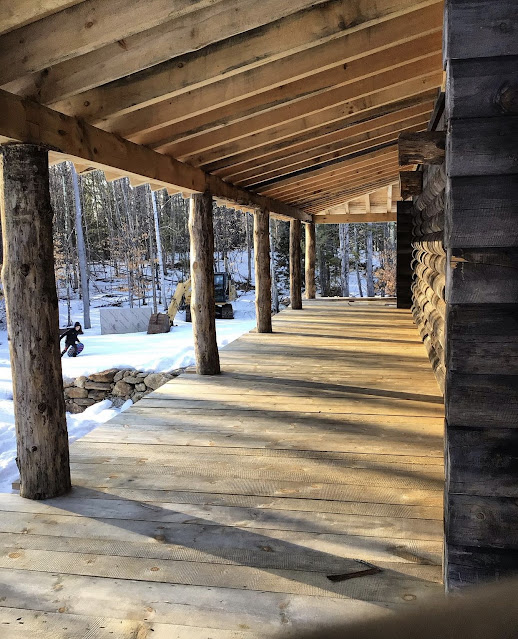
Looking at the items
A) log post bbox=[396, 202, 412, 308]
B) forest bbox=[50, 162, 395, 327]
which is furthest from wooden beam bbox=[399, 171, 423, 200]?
forest bbox=[50, 162, 395, 327]

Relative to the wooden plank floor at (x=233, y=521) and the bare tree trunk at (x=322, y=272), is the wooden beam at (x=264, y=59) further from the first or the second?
the bare tree trunk at (x=322, y=272)

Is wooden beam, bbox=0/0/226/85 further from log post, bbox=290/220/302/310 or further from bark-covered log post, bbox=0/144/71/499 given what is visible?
log post, bbox=290/220/302/310

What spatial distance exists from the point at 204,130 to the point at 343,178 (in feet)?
18.8

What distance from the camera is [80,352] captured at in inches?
545

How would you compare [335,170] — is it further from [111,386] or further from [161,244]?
[161,244]

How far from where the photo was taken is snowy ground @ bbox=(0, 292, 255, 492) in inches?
338

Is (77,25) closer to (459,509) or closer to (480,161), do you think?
(480,161)

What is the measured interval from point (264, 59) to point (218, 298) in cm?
1872

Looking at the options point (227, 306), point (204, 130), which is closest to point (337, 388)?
point (204, 130)

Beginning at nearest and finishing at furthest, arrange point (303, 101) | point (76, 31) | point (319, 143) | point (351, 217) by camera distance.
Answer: point (76, 31) → point (303, 101) → point (319, 143) → point (351, 217)

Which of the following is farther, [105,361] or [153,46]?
[105,361]

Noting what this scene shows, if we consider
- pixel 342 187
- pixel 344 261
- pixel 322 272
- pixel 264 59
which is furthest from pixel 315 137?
pixel 322 272

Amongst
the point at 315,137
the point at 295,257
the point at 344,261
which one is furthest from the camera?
the point at 344,261

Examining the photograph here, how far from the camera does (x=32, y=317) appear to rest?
11.3ft
